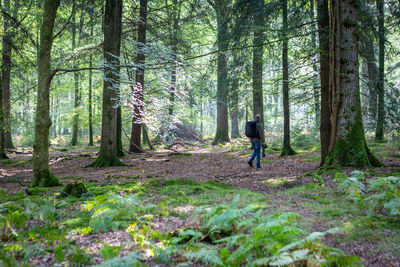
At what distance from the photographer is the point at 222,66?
15625 millimetres

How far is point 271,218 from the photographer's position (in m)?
2.76

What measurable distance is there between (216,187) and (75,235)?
3281 mm

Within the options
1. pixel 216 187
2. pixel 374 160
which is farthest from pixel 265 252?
pixel 374 160

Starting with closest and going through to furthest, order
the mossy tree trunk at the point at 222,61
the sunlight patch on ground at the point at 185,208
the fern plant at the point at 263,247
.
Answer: the fern plant at the point at 263,247
the sunlight patch on ground at the point at 185,208
the mossy tree trunk at the point at 222,61

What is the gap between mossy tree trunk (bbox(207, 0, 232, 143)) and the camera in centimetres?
911

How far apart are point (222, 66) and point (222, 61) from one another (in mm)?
541

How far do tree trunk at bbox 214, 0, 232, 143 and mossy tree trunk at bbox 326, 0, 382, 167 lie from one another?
2942mm

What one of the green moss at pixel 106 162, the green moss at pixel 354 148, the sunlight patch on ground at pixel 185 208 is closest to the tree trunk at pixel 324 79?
the green moss at pixel 354 148

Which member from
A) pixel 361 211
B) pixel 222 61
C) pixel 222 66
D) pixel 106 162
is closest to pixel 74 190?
pixel 361 211

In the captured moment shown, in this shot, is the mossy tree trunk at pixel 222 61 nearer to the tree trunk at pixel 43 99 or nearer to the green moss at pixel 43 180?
the tree trunk at pixel 43 99

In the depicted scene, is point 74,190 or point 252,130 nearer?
point 74,190

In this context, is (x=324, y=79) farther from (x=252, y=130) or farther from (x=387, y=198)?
(x=387, y=198)

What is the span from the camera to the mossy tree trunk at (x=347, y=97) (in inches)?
250

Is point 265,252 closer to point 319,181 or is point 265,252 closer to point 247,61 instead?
point 319,181
